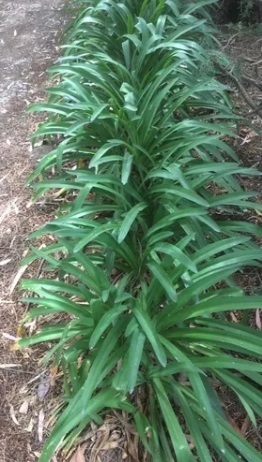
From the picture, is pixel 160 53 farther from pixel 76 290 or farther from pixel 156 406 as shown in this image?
pixel 156 406

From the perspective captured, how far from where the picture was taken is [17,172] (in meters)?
3.42

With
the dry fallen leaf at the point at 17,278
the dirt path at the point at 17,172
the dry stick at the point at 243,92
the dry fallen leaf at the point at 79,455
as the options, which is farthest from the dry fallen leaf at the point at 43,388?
the dry stick at the point at 243,92

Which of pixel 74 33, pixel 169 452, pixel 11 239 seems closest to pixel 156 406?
pixel 169 452

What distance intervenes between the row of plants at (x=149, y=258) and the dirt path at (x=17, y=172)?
19 centimetres

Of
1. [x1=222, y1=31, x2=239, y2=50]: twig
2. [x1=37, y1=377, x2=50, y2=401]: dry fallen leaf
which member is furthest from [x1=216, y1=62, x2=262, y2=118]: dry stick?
[x1=37, y1=377, x2=50, y2=401]: dry fallen leaf

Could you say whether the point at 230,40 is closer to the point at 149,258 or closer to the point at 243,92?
the point at 243,92

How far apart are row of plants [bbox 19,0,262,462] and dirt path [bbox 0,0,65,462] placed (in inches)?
7.3

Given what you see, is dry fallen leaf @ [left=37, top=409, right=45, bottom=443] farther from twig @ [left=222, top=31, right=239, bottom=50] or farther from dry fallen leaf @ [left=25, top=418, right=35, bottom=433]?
twig @ [left=222, top=31, right=239, bottom=50]

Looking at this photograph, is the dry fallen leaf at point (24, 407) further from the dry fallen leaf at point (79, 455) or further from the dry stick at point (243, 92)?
the dry stick at point (243, 92)

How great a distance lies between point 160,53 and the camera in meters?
3.13

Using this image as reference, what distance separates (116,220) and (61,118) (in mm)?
1079

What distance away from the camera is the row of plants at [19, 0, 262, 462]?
1.85 metres

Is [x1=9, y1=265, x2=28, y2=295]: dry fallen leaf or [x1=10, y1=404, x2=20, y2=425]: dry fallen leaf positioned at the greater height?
[x1=9, y1=265, x2=28, y2=295]: dry fallen leaf

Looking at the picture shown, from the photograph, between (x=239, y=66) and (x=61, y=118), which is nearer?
(x=239, y=66)
